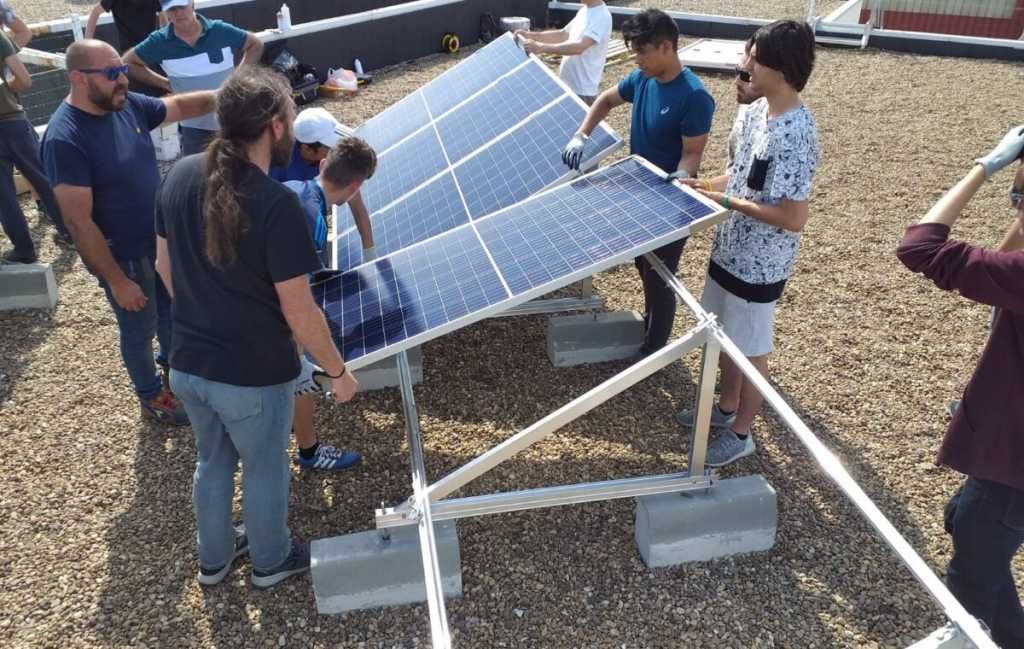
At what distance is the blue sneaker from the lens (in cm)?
457

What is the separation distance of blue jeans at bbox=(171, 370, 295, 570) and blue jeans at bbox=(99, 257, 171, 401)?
155cm

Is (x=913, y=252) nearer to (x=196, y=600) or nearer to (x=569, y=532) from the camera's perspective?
(x=569, y=532)

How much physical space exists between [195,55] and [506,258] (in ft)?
12.7

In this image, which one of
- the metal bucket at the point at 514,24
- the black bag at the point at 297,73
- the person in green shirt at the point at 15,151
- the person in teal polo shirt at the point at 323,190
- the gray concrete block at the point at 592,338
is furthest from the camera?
the metal bucket at the point at 514,24

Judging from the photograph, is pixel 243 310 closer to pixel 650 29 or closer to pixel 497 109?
pixel 650 29

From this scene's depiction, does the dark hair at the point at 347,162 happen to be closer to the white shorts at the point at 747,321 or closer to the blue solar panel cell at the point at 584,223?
the blue solar panel cell at the point at 584,223

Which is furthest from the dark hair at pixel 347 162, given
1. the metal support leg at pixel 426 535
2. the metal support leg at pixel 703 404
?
the metal support leg at pixel 703 404

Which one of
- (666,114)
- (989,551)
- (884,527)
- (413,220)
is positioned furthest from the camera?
(413,220)

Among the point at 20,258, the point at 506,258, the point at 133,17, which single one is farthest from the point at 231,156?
the point at 133,17

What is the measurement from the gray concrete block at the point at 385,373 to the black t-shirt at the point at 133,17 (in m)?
5.70

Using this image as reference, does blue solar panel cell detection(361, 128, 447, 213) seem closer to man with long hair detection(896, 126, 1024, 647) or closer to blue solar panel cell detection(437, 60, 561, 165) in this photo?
blue solar panel cell detection(437, 60, 561, 165)

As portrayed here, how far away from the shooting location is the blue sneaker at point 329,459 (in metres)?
4.57

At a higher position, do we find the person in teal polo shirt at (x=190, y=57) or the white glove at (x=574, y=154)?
the person in teal polo shirt at (x=190, y=57)

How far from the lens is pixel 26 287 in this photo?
6.38 meters
